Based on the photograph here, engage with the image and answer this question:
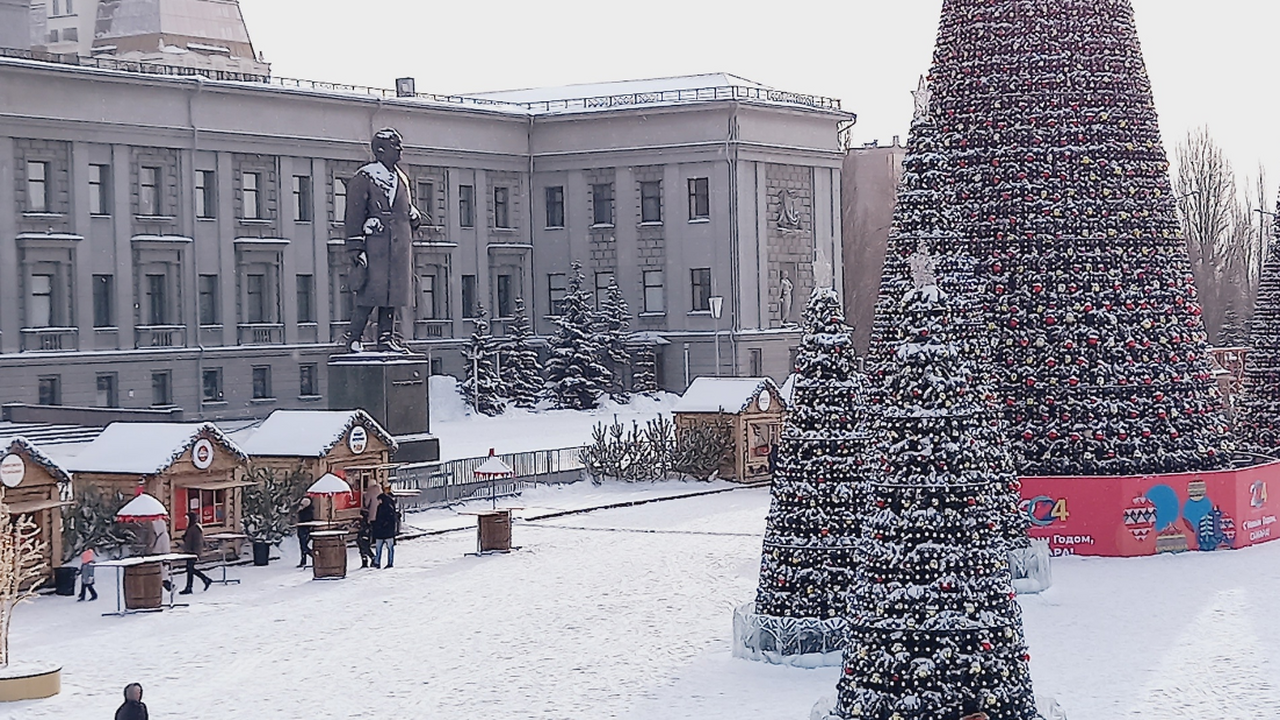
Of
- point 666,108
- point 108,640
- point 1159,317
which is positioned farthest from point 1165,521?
point 666,108

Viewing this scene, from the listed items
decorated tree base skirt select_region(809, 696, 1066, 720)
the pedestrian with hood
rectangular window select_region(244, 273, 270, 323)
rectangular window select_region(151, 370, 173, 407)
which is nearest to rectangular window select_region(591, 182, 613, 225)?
rectangular window select_region(244, 273, 270, 323)

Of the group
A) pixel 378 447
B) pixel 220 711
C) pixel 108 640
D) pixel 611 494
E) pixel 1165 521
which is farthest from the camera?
pixel 611 494

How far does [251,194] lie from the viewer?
6419 cm

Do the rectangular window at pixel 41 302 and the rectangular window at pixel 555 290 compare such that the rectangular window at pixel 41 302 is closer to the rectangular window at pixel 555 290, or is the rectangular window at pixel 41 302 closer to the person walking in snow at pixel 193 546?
the rectangular window at pixel 555 290

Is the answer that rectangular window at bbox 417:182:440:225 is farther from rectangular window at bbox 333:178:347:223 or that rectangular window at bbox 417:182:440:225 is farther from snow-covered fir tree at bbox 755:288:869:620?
snow-covered fir tree at bbox 755:288:869:620

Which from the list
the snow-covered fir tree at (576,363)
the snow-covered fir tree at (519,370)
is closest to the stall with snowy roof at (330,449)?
the snow-covered fir tree at (519,370)

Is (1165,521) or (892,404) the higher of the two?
(892,404)

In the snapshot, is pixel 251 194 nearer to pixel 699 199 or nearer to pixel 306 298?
pixel 306 298

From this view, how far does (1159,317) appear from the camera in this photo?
1114 inches

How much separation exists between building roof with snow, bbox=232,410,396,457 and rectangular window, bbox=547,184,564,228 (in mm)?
43438

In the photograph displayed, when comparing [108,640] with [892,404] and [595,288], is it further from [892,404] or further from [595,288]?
[595,288]

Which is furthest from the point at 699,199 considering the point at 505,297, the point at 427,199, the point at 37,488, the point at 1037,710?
the point at 1037,710

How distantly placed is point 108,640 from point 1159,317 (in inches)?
618

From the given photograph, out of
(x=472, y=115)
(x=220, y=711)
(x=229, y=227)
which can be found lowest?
(x=220, y=711)
